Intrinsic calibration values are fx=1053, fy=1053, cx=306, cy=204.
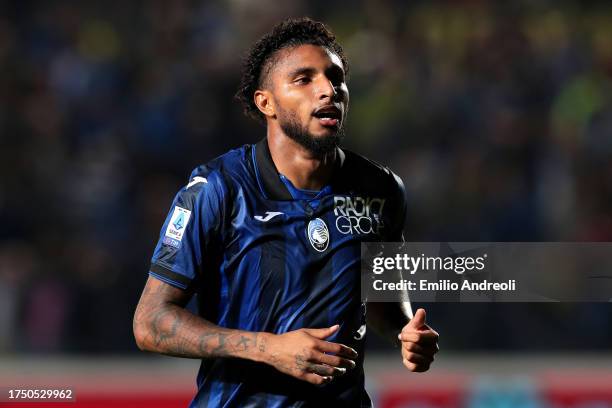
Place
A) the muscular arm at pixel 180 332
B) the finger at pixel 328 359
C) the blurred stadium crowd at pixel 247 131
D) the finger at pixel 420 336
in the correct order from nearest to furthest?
1. the finger at pixel 328 359
2. the muscular arm at pixel 180 332
3. the finger at pixel 420 336
4. the blurred stadium crowd at pixel 247 131

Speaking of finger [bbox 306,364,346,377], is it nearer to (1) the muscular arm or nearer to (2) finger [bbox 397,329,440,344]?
(1) the muscular arm

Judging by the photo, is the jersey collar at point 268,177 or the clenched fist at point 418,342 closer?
the clenched fist at point 418,342

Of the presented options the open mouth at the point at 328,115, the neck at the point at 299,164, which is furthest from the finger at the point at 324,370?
the open mouth at the point at 328,115

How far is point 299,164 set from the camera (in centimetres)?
398

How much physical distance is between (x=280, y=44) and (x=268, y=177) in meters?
0.56

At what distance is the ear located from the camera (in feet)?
13.3

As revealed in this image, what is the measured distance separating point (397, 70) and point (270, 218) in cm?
675

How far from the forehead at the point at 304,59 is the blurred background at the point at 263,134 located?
370 cm

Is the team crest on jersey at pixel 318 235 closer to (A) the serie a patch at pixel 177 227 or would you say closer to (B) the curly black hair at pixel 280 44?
(A) the serie a patch at pixel 177 227

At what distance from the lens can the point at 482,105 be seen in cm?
1015

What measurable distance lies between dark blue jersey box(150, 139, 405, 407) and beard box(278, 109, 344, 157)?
177 millimetres

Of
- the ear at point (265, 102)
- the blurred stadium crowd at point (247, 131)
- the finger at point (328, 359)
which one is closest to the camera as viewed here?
the finger at point (328, 359)

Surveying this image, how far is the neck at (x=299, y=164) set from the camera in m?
3.97

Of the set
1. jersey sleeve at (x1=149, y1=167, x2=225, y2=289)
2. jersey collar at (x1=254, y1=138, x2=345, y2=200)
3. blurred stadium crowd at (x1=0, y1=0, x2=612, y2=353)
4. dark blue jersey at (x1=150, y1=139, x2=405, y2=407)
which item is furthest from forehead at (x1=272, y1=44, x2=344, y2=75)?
blurred stadium crowd at (x1=0, y1=0, x2=612, y2=353)
